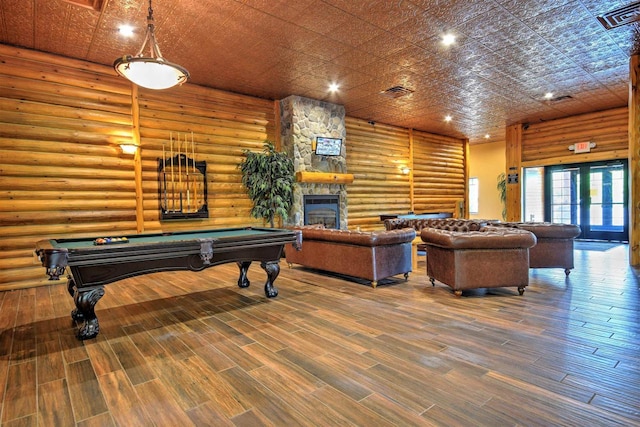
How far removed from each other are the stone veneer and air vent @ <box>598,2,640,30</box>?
4.99 m

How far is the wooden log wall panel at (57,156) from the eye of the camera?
4863mm

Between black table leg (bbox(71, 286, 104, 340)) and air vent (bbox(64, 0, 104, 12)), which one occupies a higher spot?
air vent (bbox(64, 0, 104, 12))

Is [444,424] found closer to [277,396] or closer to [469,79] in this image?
[277,396]

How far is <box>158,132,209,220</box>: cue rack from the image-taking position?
20.1ft

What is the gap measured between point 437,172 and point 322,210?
5.54m

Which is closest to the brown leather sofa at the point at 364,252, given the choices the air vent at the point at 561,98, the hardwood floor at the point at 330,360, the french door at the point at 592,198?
the hardwood floor at the point at 330,360

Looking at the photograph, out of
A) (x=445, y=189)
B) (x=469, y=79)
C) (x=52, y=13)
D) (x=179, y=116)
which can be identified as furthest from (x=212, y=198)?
(x=445, y=189)

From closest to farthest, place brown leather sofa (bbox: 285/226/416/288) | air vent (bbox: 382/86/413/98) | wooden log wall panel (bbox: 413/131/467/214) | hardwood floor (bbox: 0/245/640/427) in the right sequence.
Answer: hardwood floor (bbox: 0/245/640/427) → brown leather sofa (bbox: 285/226/416/288) → air vent (bbox: 382/86/413/98) → wooden log wall panel (bbox: 413/131/467/214)

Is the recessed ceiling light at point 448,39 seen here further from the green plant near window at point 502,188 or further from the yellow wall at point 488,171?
the yellow wall at point 488,171

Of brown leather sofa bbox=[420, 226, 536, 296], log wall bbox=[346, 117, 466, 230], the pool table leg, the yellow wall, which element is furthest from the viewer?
the yellow wall

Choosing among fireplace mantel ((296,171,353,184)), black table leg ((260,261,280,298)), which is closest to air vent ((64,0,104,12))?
black table leg ((260,261,280,298))

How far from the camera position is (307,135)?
762cm

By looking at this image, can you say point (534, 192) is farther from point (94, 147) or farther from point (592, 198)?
point (94, 147)

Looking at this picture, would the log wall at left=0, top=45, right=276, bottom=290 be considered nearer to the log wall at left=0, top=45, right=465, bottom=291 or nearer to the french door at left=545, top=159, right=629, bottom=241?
the log wall at left=0, top=45, right=465, bottom=291
